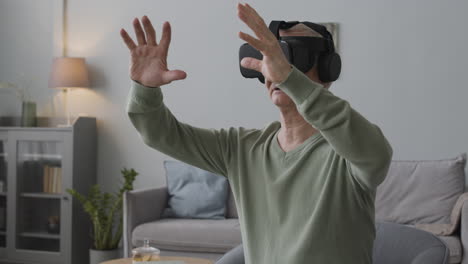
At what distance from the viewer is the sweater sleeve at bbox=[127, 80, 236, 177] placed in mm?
1226

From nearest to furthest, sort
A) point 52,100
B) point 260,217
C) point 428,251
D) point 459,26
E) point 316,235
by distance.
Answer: point 316,235 < point 260,217 < point 428,251 < point 459,26 < point 52,100

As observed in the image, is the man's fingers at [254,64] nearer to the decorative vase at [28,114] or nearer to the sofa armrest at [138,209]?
the sofa armrest at [138,209]

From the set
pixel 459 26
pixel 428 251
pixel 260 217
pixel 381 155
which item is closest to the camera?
pixel 381 155

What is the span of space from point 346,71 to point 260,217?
3.48 m

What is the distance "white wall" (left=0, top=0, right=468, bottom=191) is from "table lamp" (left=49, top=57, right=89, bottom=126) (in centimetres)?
22

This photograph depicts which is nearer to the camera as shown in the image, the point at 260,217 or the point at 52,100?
the point at 260,217

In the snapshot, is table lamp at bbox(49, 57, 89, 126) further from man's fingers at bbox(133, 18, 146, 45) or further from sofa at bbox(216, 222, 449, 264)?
man's fingers at bbox(133, 18, 146, 45)

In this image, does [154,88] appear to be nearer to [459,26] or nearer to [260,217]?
[260,217]

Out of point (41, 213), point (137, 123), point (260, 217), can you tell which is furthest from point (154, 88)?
point (41, 213)

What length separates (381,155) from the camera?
1012mm

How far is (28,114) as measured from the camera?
16.7 ft

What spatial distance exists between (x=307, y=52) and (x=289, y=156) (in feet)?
0.65

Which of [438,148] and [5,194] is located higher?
[438,148]

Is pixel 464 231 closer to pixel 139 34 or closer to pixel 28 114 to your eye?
pixel 139 34
